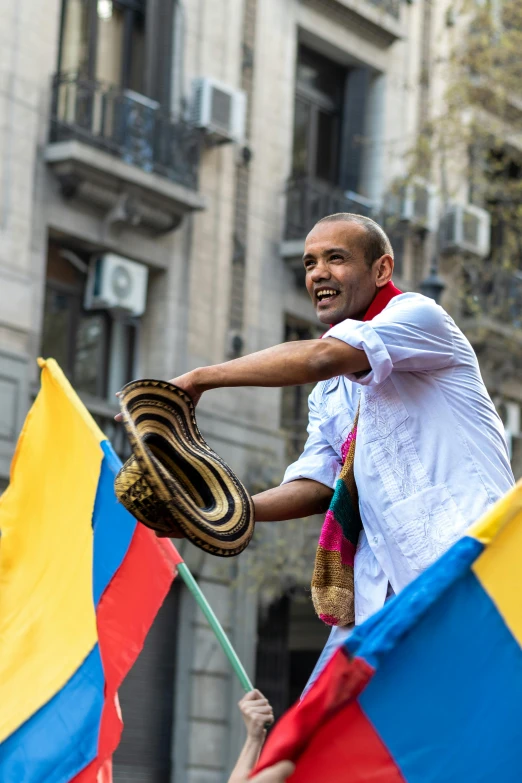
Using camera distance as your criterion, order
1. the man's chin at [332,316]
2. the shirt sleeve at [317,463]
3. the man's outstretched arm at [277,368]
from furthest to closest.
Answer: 1. the shirt sleeve at [317,463]
2. the man's chin at [332,316]
3. the man's outstretched arm at [277,368]

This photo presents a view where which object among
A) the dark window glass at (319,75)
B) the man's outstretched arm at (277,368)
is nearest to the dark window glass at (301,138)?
the dark window glass at (319,75)

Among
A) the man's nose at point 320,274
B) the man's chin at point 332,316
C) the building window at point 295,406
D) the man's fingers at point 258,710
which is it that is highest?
the building window at point 295,406

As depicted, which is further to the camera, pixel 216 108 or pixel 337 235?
pixel 216 108

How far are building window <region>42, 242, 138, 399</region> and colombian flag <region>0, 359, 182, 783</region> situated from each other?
32.2 ft

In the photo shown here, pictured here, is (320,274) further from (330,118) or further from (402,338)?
(330,118)

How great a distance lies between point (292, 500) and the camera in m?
4.42

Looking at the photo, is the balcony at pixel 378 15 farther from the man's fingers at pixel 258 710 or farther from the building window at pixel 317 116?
the man's fingers at pixel 258 710

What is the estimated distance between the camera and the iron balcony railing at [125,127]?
16906mm

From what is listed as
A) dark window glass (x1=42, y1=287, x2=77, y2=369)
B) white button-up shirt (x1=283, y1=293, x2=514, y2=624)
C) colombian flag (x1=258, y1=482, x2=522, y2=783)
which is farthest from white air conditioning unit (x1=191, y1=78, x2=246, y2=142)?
colombian flag (x1=258, y1=482, x2=522, y2=783)

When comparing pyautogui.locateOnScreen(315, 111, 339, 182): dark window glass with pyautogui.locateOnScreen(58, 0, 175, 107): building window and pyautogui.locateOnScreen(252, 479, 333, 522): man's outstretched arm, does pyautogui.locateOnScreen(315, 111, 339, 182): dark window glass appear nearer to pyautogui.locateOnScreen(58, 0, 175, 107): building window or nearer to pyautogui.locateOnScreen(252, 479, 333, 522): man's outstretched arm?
pyautogui.locateOnScreen(58, 0, 175, 107): building window

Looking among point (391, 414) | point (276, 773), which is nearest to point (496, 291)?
point (391, 414)

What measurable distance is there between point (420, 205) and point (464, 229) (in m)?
0.73

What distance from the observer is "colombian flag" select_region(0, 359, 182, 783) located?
6.01m

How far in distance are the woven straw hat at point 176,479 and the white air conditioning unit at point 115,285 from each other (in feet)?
44.0
